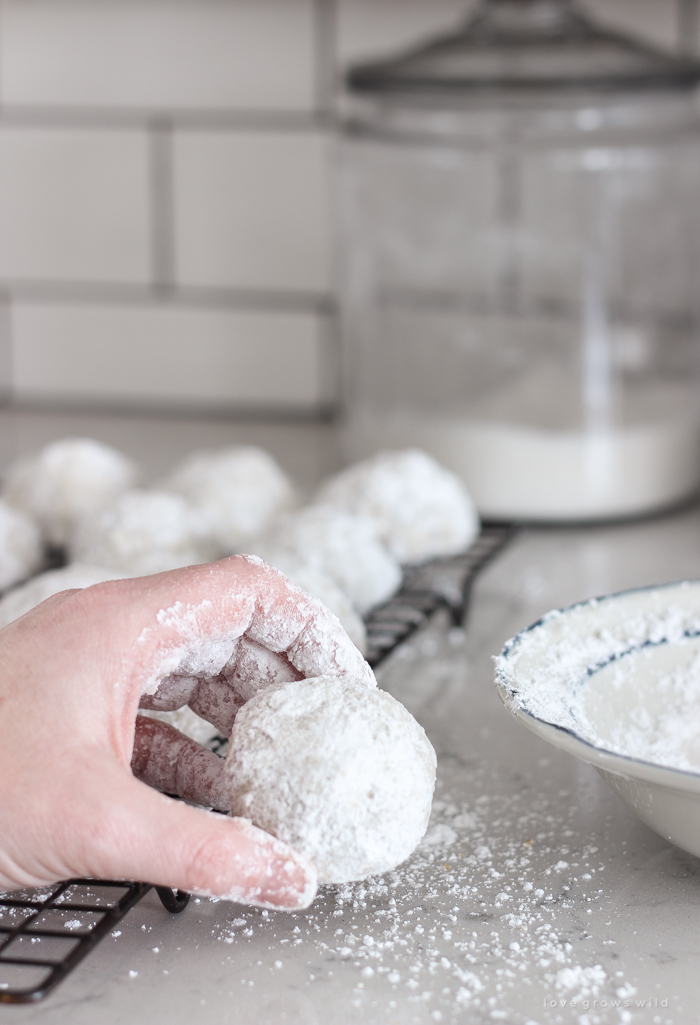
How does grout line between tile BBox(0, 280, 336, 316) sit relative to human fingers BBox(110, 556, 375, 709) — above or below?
above

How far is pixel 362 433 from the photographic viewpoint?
117 cm

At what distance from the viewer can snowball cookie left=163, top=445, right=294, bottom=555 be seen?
93 cm

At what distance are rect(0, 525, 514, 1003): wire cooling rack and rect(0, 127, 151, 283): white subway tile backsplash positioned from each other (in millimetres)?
812

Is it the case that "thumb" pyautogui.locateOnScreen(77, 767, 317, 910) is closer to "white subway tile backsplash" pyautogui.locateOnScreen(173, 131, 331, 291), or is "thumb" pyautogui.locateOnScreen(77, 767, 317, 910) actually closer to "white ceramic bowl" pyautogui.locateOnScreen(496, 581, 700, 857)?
"white ceramic bowl" pyautogui.locateOnScreen(496, 581, 700, 857)

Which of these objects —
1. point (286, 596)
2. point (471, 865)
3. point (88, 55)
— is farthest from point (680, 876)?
point (88, 55)

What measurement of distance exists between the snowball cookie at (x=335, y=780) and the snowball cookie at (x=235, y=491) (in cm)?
41

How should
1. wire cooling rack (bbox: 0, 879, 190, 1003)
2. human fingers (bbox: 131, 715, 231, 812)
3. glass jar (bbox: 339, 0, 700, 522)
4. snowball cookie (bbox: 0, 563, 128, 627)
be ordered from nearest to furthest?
wire cooling rack (bbox: 0, 879, 190, 1003) < human fingers (bbox: 131, 715, 231, 812) < snowball cookie (bbox: 0, 563, 128, 627) < glass jar (bbox: 339, 0, 700, 522)

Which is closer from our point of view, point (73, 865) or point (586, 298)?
point (73, 865)

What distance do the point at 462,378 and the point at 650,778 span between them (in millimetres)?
691

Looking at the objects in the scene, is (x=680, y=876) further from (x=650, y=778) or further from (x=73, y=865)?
(x=73, y=865)

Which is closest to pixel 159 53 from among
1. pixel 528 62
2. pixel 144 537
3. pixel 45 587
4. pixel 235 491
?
pixel 528 62

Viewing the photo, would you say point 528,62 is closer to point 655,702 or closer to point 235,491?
point 235,491

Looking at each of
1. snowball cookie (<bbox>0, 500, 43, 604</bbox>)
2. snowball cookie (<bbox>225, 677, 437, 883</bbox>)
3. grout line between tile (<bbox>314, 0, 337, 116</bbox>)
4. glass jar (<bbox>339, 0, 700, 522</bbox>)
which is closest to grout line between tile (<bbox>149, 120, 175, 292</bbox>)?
grout line between tile (<bbox>314, 0, 337, 116</bbox>)

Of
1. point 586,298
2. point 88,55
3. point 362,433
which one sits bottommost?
point 362,433
